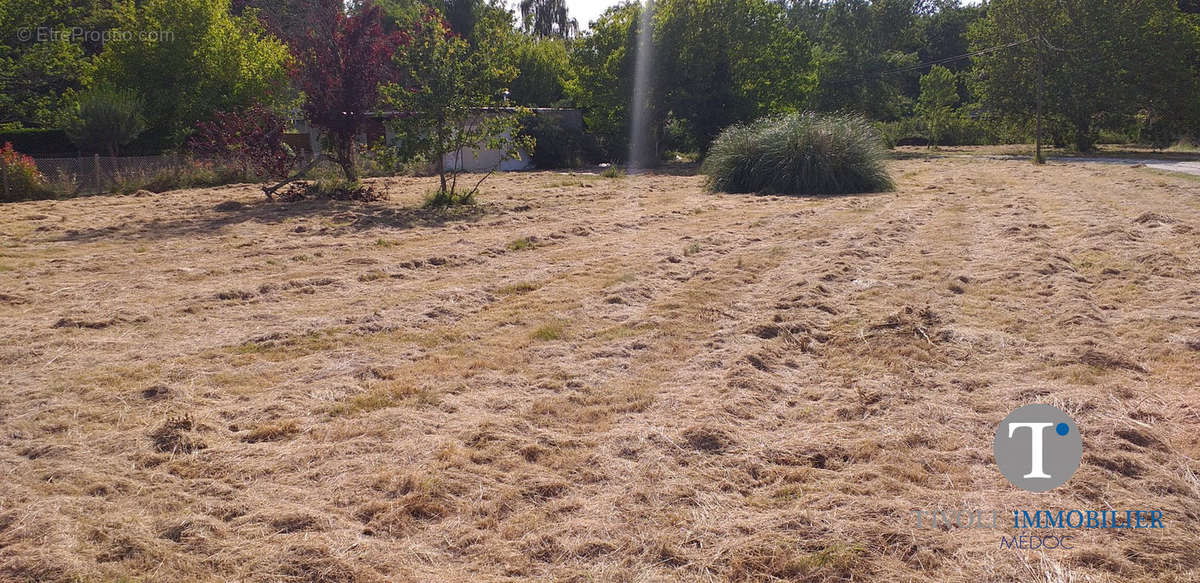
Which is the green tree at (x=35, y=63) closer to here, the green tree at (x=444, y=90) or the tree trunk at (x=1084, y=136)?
the green tree at (x=444, y=90)

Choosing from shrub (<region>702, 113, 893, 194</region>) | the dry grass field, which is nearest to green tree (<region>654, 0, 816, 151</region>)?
shrub (<region>702, 113, 893, 194</region>)

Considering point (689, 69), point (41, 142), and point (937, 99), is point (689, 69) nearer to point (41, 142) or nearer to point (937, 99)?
point (937, 99)

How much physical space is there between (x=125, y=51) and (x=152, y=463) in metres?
24.5

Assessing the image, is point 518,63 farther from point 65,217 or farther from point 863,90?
point 65,217

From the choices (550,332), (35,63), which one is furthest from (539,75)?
(550,332)

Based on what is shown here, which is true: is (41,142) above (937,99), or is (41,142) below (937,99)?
below

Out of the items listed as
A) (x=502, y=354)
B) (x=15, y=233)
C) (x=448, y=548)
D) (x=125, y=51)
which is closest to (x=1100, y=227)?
(x=502, y=354)

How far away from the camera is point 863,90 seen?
43125mm

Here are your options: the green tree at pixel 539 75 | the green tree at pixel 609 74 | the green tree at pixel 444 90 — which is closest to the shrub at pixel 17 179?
the green tree at pixel 444 90

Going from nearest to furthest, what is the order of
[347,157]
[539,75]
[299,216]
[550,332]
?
[550,332]
[299,216]
[347,157]
[539,75]

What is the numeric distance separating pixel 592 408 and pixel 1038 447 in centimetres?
220

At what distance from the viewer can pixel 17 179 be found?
17.4 meters

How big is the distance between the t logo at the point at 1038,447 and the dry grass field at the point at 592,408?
80 millimetres

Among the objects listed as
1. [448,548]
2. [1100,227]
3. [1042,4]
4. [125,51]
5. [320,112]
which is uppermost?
[1042,4]
